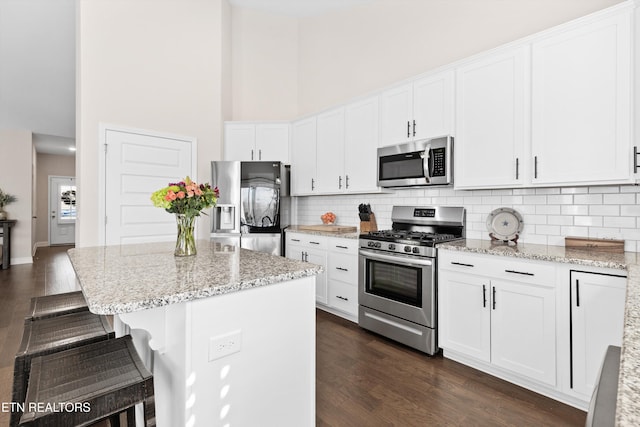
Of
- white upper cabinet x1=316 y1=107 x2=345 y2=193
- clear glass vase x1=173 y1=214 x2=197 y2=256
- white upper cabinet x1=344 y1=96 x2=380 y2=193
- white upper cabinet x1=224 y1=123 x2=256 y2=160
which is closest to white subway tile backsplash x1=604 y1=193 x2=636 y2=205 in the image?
white upper cabinet x1=344 y1=96 x2=380 y2=193

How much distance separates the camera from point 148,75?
3826 millimetres

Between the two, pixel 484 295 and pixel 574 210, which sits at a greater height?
pixel 574 210

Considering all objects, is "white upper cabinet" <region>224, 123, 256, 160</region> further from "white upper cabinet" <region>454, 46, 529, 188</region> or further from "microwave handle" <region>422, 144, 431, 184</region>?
"white upper cabinet" <region>454, 46, 529, 188</region>

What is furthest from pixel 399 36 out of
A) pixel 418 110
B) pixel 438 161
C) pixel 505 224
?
pixel 505 224

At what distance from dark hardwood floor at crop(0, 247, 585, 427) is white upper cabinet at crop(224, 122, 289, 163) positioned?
2463mm

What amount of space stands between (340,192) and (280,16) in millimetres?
3136

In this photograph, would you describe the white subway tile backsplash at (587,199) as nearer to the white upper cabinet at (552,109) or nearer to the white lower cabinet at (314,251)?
the white upper cabinet at (552,109)

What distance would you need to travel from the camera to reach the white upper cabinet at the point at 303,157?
4129 mm

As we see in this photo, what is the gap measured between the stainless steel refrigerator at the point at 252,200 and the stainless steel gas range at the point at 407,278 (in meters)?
1.34

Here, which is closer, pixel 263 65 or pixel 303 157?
pixel 303 157

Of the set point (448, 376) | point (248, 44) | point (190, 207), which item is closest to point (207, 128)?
point (248, 44)

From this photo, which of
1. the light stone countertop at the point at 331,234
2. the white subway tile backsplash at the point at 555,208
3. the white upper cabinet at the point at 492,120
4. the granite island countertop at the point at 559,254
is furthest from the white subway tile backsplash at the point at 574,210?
the light stone countertop at the point at 331,234

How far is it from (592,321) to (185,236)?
240 cm

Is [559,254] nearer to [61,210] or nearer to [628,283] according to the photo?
[628,283]
